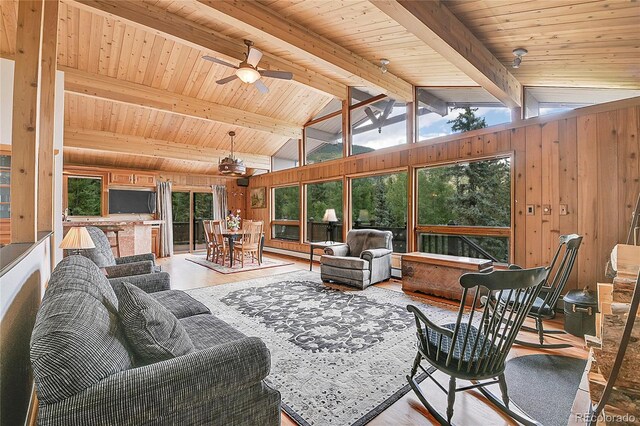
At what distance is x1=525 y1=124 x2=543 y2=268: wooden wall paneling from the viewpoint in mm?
3924

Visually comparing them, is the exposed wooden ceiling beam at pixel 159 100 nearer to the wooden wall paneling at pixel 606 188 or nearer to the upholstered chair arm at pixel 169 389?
the upholstered chair arm at pixel 169 389

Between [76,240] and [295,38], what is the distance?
129 inches

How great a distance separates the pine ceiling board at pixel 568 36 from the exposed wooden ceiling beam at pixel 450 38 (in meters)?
0.10

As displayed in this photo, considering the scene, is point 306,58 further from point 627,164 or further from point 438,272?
point 627,164

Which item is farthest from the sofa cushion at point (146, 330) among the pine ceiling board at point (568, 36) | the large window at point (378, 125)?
the large window at point (378, 125)

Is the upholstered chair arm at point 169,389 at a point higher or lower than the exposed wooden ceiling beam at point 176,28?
lower

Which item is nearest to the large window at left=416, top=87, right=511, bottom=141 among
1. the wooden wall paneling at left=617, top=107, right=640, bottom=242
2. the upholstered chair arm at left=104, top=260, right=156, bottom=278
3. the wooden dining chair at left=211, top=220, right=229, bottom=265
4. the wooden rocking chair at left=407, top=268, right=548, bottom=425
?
the wooden wall paneling at left=617, top=107, right=640, bottom=242

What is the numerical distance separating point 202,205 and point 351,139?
5.64 metres

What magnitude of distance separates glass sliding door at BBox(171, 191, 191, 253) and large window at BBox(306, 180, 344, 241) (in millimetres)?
4170

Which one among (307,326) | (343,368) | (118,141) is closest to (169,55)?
(118,141)

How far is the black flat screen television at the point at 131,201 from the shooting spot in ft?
26.7

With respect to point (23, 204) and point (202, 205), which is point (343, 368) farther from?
point (202, 205)

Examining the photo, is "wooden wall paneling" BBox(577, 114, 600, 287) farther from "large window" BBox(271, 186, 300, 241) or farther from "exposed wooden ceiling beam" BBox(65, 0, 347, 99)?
"large window" BBox(271, 186, 300, 241)

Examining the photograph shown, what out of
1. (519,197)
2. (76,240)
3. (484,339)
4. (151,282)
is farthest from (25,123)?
(519,197)
